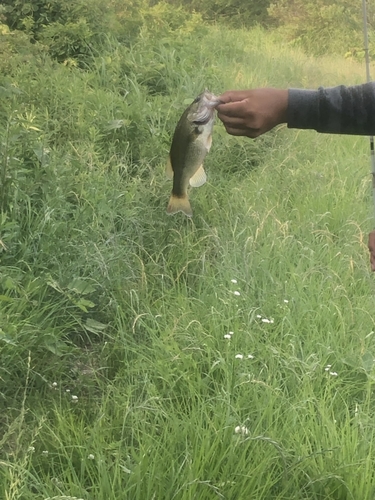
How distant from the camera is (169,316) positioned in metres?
2.63

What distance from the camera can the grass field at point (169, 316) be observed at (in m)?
1.81

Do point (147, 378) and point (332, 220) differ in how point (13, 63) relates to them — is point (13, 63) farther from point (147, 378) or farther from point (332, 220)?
point (147, 378)

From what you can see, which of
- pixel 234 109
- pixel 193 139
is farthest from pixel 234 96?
pixel 193 139

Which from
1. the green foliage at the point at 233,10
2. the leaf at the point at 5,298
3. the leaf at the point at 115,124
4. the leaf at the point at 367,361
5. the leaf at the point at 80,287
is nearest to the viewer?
the leaf at the point at 5,298

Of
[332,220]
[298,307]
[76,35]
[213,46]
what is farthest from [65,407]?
[213,46]

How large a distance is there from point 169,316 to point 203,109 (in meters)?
1.07

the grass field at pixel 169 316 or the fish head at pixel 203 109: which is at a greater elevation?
the fish head at pixel 203 109

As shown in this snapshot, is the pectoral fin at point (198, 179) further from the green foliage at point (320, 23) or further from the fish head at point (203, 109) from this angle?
the green foliage at point (320, 23)

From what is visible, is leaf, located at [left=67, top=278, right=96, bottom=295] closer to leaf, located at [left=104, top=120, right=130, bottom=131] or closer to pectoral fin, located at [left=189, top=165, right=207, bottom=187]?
pectoral fin, located at [left=189, top=165, right=207, bottom=187]

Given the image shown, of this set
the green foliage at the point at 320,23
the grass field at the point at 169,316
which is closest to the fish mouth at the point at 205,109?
the grass field at the point at 169,316

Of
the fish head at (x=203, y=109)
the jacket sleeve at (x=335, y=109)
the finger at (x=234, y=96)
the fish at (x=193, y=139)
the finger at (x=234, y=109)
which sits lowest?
the fish at (x=193, y=139)

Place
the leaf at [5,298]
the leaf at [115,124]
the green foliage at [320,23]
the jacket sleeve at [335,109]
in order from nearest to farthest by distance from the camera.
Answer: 1. the jacket sleeve at [335,109]
2. the leaf at [5,298]
3. the leaf at [115,124]
4. the green foliage at [320,23]

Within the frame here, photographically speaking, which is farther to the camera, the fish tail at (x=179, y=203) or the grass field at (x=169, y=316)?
the fish tail at (x=179, y=203)

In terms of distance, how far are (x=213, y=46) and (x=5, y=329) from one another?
5668 mm
